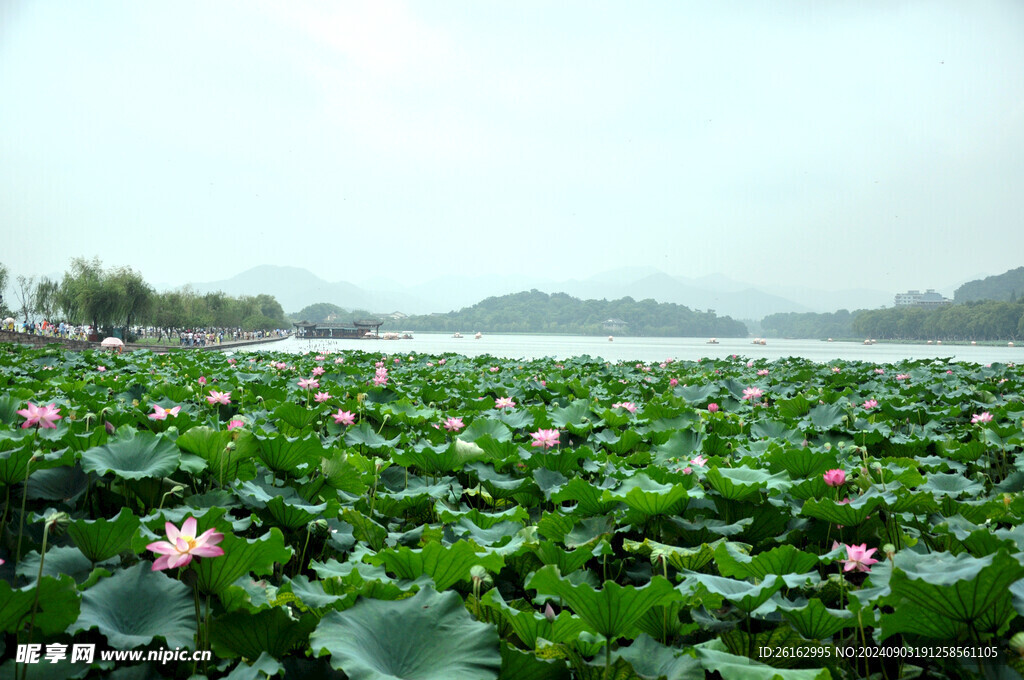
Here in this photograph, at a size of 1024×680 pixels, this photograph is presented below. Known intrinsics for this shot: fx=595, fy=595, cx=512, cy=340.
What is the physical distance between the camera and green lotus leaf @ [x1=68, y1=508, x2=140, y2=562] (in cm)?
143

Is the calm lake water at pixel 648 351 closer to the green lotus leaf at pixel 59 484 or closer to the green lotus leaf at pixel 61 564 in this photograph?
the green lotus leaf at pixel 59 484

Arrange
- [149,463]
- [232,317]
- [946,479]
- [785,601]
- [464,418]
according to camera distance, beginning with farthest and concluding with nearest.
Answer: [232,317], [464,418], [946,479], [149,463], [785,601]

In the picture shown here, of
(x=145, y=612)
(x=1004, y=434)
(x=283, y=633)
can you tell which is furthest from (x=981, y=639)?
(x=1004, y=434)

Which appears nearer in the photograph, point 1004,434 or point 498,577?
point 498,577

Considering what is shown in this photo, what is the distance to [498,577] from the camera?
1731mm

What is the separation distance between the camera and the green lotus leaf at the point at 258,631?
119cm

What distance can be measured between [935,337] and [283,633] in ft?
342

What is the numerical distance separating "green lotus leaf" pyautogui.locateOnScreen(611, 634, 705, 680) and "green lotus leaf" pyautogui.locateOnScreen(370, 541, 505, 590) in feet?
1.17

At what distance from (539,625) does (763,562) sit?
0.69m

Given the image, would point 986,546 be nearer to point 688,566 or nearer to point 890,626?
point 890,626

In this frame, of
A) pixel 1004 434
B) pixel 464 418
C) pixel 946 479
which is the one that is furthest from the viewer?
pixel 464 418

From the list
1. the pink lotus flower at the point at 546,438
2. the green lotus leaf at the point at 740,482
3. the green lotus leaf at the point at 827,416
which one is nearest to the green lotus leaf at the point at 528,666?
the green lotus leaf at the point at 740,482

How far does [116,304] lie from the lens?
37.7 m

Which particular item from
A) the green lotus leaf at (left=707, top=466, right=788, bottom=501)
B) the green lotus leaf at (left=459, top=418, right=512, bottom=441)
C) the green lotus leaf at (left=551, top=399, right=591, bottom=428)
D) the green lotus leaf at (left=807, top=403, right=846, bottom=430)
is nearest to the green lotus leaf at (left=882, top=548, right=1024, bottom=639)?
the green lotus leaf at (left=707, top=466, right=788, bottom=501)
